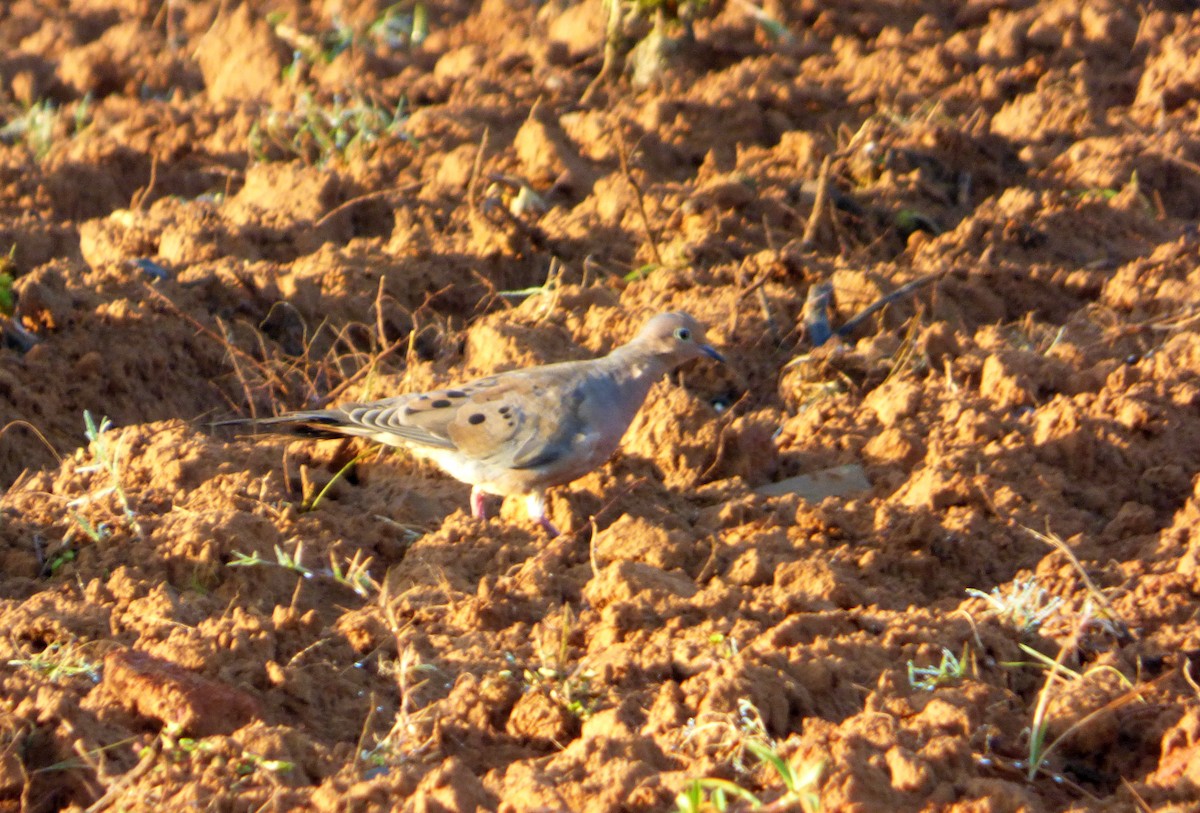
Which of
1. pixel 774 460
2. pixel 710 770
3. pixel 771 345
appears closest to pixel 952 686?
pixel 710 770

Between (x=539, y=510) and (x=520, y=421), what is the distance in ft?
1.11

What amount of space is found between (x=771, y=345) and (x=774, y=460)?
104cm

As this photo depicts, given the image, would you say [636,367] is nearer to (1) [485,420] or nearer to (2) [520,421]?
(2) [520,421]

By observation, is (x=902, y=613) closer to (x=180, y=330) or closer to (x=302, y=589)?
(x=302, y=589)

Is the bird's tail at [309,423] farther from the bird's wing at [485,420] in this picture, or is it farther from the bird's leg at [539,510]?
the bird's leg at [539,510]

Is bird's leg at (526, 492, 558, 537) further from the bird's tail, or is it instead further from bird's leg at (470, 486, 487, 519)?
the bird's tail

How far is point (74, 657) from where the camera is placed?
4.21 meters

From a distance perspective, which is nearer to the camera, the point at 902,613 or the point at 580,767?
the point at 580,767

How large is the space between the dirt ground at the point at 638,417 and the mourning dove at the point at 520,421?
0.17 metres

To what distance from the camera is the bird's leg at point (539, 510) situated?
17.6ft

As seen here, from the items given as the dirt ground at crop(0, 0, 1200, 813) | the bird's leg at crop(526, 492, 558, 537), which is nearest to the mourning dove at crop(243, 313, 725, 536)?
the bird's leg at crop(526, 492, 558, 537)

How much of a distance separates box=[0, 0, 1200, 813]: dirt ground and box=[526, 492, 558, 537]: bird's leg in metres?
0.05

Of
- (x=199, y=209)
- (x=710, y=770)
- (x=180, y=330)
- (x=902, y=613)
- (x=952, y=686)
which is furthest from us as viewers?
(x=199, y=209)

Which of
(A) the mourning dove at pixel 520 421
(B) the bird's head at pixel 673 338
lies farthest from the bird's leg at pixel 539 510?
(B) the bird's head at pixel 673 338
